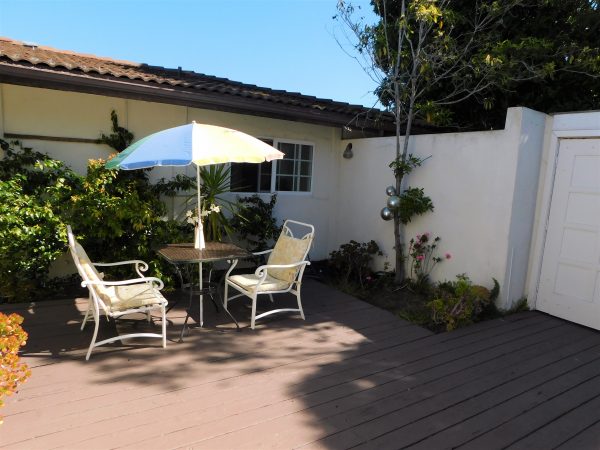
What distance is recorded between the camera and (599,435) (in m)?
2.39

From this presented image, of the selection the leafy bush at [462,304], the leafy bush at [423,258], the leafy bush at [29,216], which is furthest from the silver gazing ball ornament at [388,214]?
the leafy bush at [29,216]

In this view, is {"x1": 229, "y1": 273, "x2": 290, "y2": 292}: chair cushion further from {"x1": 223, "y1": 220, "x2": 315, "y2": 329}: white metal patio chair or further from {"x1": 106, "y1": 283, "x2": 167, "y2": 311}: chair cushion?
{"x1": 106, "y1": 283, "x2": 167, "y2": 311}: chair cushion

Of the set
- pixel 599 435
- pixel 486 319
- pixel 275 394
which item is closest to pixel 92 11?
pixel 275 394

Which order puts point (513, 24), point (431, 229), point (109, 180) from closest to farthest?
point (109, 180) < point (431, 229) < point (513, 24)

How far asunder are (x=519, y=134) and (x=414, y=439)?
11.4ft

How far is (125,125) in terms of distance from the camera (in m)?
5.05

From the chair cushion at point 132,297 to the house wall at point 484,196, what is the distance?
11.9ft

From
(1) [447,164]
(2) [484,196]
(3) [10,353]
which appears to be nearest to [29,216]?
(3) [10,353]

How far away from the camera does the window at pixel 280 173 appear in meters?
5.97

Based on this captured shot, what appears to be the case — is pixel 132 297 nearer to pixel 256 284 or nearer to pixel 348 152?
pixel 256 284

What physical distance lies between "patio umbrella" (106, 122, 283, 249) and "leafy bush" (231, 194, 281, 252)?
6.38 ft

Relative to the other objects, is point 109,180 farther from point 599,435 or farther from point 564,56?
point 564,56

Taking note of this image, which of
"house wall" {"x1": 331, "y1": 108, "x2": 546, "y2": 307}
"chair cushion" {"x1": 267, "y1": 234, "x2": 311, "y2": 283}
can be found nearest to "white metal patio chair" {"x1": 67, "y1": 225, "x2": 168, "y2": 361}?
A: "chair cushion" {"x1": 267, "y1": 234, "x2": 311, "y2": 283}

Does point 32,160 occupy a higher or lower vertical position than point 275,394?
higher
